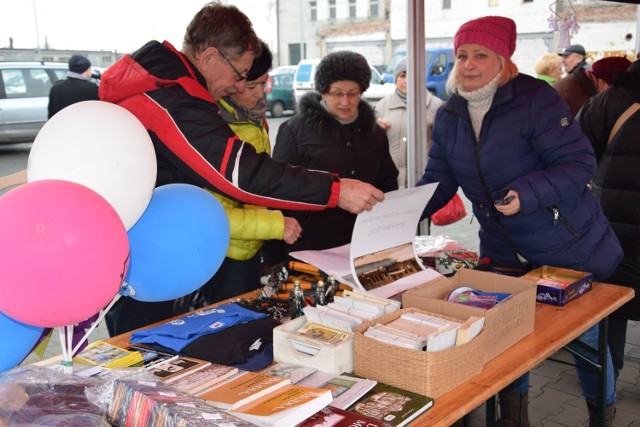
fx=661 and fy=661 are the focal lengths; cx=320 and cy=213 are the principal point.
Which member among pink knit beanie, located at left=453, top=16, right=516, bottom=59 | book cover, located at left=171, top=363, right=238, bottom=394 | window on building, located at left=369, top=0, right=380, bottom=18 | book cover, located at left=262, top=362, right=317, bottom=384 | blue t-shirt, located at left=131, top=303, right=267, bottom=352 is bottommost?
book cover, located at left=262, top=362, right=317, bottom=384

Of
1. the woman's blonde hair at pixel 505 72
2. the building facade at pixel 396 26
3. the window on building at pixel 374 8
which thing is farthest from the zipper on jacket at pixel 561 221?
the window on building at pixel 374 8

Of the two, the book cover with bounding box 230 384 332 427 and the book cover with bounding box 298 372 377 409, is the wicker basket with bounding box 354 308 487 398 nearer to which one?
the book cover with bounding box 298 372 377 409

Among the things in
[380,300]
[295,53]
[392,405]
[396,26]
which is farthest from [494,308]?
[295,53]

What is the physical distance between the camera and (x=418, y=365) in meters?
1.45

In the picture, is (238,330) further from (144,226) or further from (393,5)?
(393,5)

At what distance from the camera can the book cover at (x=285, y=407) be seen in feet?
4.00

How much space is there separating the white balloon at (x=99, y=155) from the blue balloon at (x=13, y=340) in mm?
311

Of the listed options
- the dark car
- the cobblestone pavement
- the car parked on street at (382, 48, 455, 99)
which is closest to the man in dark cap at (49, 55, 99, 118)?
the cobblestone pavement

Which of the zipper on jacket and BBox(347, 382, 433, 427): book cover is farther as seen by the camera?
the zipper on jacket

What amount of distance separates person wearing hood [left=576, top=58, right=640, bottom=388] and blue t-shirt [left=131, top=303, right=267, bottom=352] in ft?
6.20

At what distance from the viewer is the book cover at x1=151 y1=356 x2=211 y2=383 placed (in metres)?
1.47

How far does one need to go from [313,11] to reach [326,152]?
21759 mm

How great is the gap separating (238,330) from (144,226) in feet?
1.22

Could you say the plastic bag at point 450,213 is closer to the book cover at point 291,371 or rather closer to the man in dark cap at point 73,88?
the book cover at point 291,371
